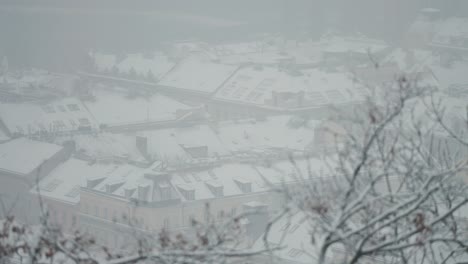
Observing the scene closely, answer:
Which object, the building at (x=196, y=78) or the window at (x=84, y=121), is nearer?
the window at (x=84, y=121)

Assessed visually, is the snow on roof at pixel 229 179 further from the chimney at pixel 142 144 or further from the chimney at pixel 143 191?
the chimney at pixel 142 144

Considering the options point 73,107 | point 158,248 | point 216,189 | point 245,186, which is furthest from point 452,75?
point 158,248

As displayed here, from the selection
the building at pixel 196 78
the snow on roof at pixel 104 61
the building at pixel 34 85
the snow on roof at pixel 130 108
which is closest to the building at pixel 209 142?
the snow on roof at pixel 130 108

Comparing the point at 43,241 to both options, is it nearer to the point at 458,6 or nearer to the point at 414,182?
the point at 414,182

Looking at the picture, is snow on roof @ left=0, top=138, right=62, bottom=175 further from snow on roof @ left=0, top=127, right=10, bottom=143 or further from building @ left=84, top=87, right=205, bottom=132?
building @ left=84, top=87, right=205, bottom=132

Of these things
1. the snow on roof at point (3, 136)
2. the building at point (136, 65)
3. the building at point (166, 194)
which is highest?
the building at point (136, 65)

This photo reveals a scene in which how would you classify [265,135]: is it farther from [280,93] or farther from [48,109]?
[48,109]

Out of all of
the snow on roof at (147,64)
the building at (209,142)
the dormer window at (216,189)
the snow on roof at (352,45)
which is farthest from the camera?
the snow on roof at (352,45)
